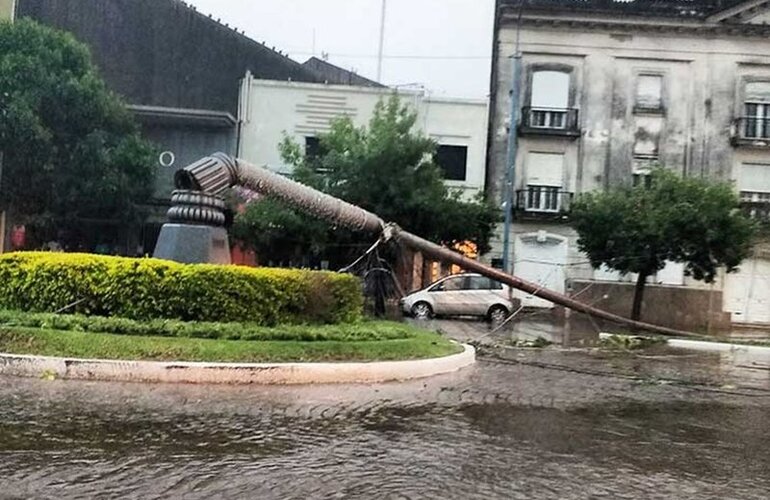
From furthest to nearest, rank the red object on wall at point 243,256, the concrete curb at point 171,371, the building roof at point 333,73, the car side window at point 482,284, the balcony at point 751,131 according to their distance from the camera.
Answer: the building roof at point 333,73, the balcony at point 751,131, the red object on wall at point 243,256, the car side window at point 482,284, the concrete curb at point 171,371

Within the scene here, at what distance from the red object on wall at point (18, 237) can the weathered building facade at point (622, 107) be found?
17283 millimetres

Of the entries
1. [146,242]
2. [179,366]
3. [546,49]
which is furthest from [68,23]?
[179,366]

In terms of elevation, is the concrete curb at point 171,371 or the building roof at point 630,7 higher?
the building roof at point 630,7

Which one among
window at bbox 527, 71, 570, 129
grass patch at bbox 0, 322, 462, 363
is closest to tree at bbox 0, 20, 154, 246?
window at bbox 527, 71, 570, 129

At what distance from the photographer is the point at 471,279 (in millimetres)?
24750

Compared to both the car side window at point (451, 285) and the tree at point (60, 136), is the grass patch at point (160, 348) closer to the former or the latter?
the car side window at point (451, 285)

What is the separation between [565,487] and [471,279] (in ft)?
62.3

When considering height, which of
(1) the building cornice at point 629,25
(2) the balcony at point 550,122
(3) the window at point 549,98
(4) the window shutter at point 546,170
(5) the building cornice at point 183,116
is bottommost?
(4) the window shutter at point 546,170

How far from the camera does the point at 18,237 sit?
30156 millimetres

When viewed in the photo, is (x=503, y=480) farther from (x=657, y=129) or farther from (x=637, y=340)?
(x=657, y=129)

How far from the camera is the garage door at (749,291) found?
31.8 m

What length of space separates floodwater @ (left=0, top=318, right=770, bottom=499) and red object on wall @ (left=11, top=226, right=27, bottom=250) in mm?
22401

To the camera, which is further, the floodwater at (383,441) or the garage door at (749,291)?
the garage door at (749,291)

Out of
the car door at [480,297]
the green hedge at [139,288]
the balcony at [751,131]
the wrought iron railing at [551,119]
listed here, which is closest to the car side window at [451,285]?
the car door at [480,297]
